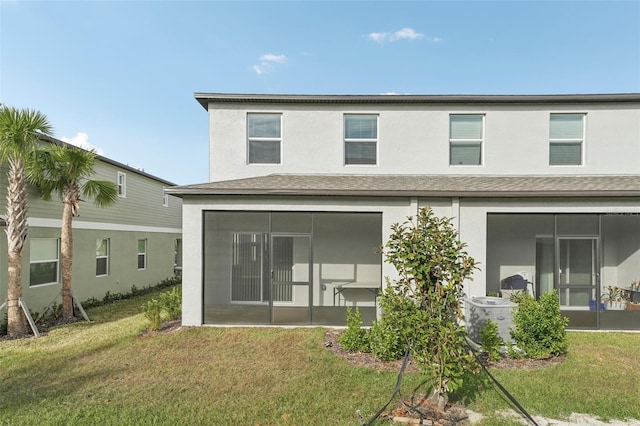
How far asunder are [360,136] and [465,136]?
323 centimetres

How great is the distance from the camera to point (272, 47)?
44.1 feet

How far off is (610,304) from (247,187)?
11.2 meters

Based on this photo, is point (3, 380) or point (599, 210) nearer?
point (3, 380)

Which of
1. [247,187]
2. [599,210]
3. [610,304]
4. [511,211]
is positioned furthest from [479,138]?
[247,187]

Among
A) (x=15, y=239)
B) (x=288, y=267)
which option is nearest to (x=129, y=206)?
(x=15, y=239)

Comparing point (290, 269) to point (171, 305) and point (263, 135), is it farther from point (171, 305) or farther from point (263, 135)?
point (263, 135)

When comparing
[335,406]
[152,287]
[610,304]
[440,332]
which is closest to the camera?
[440,332]

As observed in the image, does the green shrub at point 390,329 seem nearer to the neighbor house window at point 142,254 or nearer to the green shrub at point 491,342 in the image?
the green shrub at point 491,342

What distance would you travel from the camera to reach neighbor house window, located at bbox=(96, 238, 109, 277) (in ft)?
40.0

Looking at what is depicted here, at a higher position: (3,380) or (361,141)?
(361,141)

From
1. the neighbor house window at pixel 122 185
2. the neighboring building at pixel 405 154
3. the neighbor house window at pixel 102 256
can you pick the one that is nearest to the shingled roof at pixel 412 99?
the neighboring building at pixel 405 154

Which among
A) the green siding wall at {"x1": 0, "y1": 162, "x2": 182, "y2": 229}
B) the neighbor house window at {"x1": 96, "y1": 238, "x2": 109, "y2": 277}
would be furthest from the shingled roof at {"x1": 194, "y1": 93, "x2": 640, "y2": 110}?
the neighbor house window at {"x1": 96, "y1": 238, "x2": 109, "y2": 277}

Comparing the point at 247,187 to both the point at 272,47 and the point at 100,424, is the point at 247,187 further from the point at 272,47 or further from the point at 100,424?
the point at 272,47

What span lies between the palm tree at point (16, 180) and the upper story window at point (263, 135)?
5.15 m
